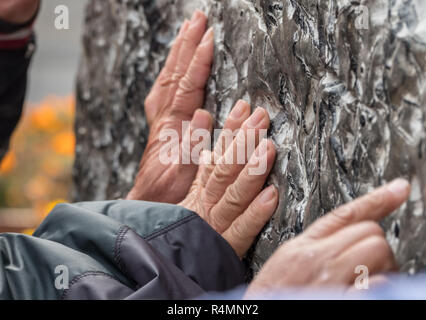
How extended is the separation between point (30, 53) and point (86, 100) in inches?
12.0

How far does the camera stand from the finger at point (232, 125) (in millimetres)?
1306

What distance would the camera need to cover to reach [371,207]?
819 mm

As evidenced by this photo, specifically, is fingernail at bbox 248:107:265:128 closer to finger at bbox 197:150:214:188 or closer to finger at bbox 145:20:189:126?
finger at bbox 197:150:214:188

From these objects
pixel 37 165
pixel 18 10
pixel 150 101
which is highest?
pixel 18 10

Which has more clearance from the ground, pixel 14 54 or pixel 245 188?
pixel 14 54

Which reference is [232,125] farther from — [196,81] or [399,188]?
[399,188]

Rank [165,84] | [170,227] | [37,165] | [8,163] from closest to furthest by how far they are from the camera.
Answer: [170,227], [165,84], [8,163], [37,165]

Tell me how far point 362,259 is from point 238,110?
572 mm

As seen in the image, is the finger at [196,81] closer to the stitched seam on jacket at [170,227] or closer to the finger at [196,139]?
the finger at [196,139]

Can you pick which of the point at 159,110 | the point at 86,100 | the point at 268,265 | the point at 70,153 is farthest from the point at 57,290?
the point at 70,153

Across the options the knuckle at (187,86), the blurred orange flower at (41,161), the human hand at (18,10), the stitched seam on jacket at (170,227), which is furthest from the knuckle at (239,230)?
the blurred orange flower at (41,161)

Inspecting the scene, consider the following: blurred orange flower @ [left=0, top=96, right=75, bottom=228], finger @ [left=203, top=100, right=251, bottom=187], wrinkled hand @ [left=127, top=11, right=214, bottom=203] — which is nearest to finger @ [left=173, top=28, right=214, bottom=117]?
wrinkled hand @ [left=127, top=11, right=214, bottom=203]

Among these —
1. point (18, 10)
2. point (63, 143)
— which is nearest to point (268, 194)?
point (18, 10)

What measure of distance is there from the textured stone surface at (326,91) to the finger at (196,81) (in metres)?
0.03
